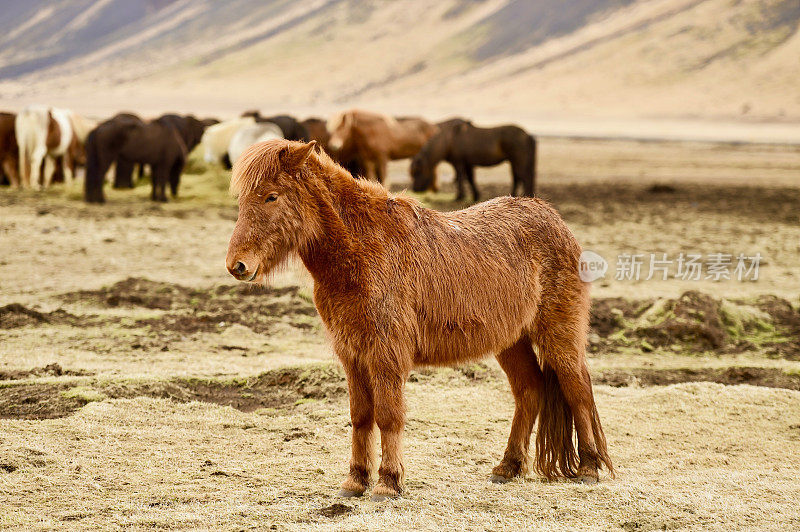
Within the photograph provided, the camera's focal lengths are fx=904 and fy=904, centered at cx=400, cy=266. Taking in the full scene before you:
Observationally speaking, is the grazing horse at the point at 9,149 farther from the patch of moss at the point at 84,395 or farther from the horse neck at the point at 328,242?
the horse neck at the point at 328,242

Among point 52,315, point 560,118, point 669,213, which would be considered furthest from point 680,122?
point 52,315

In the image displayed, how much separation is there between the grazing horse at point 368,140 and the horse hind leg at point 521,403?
41.1 ft

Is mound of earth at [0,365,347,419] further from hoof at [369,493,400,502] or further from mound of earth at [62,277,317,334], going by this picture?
hoof at [369,493,400,502]

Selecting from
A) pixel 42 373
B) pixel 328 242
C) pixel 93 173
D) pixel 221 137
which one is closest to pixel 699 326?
pixel 328 242

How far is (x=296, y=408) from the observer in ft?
18.8

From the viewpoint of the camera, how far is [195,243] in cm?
1187

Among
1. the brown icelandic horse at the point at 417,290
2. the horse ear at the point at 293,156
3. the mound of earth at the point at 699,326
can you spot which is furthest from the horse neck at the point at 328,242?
the mound of earth at the point at 699,326

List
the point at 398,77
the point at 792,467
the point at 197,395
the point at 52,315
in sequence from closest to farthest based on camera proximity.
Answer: the point at 792,467 < the point at 197,395 < the point at 52,315 < the point at 398,77

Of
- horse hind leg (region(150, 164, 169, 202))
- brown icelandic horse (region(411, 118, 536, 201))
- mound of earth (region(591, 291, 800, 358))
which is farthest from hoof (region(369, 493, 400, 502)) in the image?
brown icelandic horse (region(411, 118, 536, 201))

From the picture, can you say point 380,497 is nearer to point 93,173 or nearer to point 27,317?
point 27,317

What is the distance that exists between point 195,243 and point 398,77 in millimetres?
78922

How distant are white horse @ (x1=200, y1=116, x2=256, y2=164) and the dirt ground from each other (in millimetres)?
5780

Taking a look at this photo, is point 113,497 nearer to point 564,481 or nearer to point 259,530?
point 259,530

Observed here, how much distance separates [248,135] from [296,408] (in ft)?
37.2
